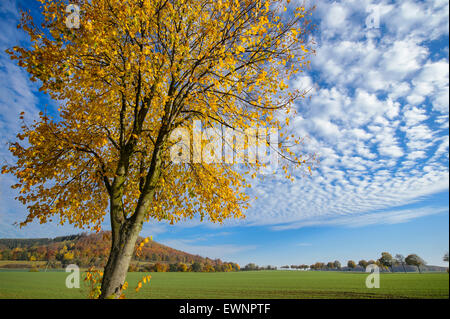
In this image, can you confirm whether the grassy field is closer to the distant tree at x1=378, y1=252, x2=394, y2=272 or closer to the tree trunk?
the tree trunk

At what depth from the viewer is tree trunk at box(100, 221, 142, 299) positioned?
791 centimetres

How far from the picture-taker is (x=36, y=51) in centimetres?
839

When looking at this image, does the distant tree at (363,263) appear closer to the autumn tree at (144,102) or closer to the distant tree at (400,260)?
the distant tree at (400,260)

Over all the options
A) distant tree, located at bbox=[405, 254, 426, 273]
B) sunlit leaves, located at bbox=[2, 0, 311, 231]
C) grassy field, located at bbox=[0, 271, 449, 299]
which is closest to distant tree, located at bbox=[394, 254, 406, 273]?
distant tree, located at bbox=[405, 254, 426, 273]

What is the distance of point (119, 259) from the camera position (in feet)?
27.0

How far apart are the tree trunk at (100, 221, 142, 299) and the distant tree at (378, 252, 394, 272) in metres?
170

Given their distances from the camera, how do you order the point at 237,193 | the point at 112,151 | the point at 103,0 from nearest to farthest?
1. the point at 103,0
2. the point at 237,193
3. the point at 112,151

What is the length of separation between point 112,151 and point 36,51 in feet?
18.5

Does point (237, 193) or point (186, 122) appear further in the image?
point (186, 122)

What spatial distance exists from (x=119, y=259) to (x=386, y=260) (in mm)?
171070

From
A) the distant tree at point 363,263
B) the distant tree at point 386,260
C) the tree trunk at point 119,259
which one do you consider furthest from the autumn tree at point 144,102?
the distant tree at point 363,263

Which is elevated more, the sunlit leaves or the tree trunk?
the sunlit leaves
